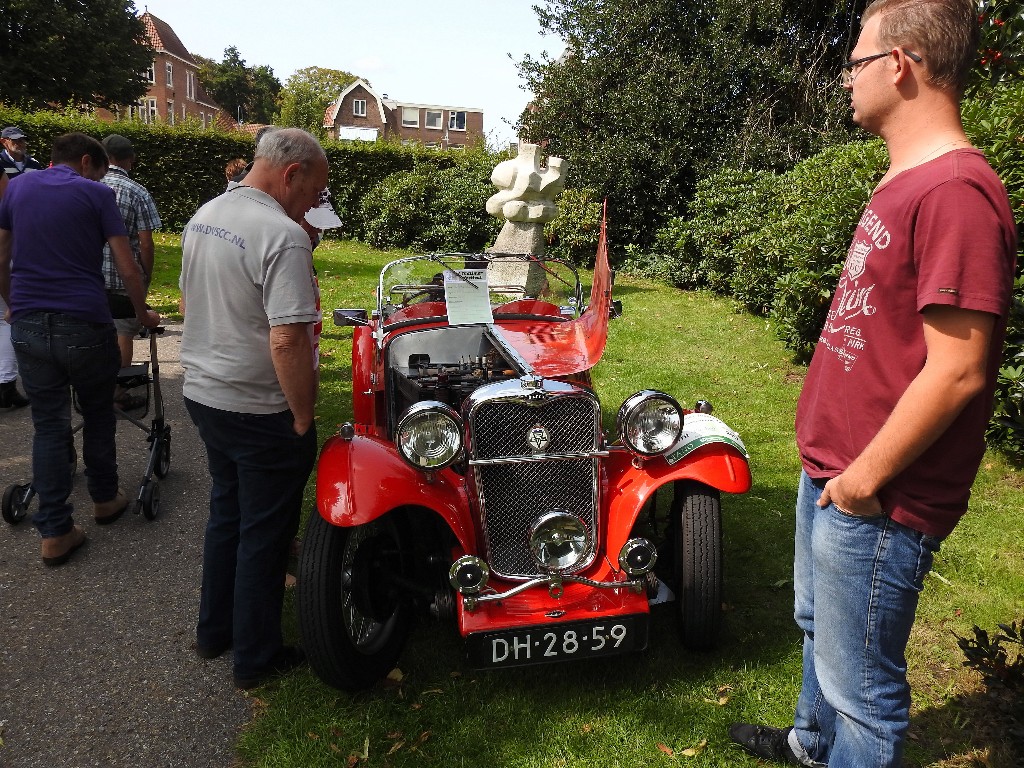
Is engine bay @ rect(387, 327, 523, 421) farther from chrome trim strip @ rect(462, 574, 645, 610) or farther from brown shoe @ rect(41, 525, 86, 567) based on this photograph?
brown shoe @ rect(41, 525, 86, 567)

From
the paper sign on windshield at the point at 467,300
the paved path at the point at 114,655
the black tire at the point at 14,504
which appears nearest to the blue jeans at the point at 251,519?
the paved path at the point at 114,655

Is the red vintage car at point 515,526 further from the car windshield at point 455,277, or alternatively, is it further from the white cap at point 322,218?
the white cap at point 322,218

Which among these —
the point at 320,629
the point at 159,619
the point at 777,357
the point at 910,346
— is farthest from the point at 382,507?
the point at 777,357

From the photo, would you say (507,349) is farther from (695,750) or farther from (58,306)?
(58,306)

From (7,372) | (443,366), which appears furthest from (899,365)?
(7,372)

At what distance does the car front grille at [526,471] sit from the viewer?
116 inches

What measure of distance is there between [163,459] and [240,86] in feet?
249

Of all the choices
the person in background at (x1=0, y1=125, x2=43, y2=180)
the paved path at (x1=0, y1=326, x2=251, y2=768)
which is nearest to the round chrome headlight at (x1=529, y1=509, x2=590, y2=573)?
the paved path at (x1=0, y1=326, x2=251, y2=768)

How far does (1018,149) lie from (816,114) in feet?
29.7

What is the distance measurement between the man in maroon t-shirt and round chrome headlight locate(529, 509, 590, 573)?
1.13 m

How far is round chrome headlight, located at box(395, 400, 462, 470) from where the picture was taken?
283 centimetres

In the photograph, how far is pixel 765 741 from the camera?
2555 millimetres

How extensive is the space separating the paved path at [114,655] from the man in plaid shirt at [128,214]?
1497 mm

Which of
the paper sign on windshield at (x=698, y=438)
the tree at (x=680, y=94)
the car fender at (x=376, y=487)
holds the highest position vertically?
the tree at (x=680, y=94)
